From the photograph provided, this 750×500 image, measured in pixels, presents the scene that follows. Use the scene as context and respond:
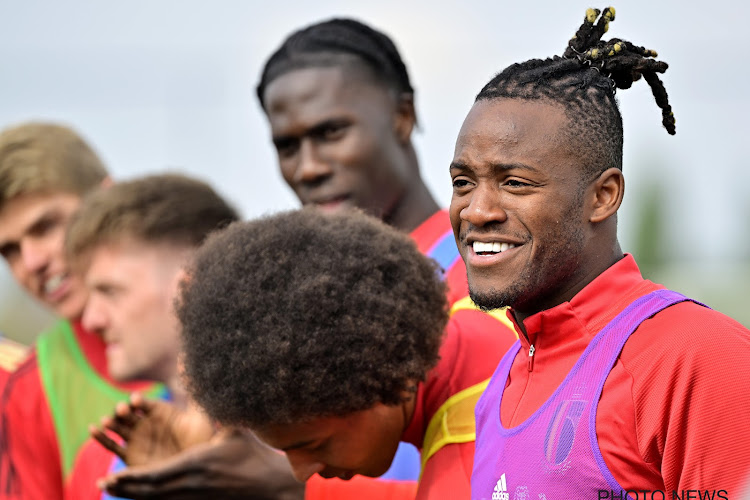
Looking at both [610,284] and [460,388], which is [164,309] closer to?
[460,388]

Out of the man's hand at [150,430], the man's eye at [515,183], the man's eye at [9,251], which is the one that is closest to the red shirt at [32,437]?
the man's eye at [9,251]

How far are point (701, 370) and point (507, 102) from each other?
76cm

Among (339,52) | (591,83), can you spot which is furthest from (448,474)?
(339,52)

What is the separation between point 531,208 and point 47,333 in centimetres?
378

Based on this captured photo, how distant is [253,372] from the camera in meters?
2.50

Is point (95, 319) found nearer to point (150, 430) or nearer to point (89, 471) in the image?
point (89, 471)

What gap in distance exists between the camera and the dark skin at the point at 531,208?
2.22m

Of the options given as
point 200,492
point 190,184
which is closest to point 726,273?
point 190,184

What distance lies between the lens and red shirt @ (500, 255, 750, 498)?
6.22 feet

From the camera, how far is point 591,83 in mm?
2322

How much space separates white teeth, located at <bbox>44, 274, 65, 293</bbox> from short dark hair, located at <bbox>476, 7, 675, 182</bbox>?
3.32 metres

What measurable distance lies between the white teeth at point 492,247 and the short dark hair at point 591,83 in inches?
9.6

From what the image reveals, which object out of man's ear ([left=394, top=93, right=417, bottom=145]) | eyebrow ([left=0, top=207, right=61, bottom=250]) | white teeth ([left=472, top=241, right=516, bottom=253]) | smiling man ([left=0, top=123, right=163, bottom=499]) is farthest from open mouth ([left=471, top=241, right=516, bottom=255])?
eyebrow ([left=0, top=207, right=61, bottom=250])

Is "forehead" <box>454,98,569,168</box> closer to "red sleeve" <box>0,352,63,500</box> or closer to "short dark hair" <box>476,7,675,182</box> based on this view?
"short dark hair" <box>476,7,675,182</box>
